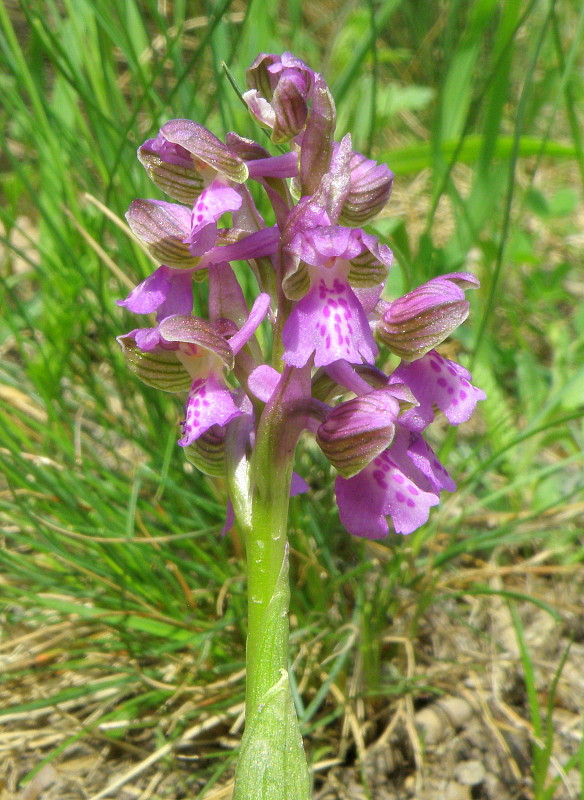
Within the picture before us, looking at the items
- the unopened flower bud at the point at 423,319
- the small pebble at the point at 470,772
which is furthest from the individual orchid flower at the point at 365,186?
the small pebble at the point at 470,772

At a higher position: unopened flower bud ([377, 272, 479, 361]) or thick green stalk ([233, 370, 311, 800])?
unopened flower bud ([377, 272, 479, 361])

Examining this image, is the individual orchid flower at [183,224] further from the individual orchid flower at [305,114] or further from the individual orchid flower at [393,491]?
the individual orchid flower at [393,491]

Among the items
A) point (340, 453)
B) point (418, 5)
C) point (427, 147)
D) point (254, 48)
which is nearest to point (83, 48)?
point (254, 48)

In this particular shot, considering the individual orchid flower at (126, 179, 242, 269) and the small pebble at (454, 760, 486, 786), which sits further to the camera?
the small pebble at (454, 760, 486, 786)

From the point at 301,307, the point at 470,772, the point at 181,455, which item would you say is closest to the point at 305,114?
the point at 301,307

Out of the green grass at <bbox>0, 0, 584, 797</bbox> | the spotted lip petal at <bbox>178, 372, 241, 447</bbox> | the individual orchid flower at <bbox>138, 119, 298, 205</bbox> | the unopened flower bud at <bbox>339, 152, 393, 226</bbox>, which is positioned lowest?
the green grass at <bbox>0, 0, 584, 797</bbox>

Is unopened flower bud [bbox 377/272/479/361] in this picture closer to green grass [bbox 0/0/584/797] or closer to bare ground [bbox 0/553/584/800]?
green grass [bbox 0/0/584/797]

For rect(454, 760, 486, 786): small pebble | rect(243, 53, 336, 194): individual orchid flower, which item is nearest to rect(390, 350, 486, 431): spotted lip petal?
rect(243, 53, 336, 194): individual orchid flower
